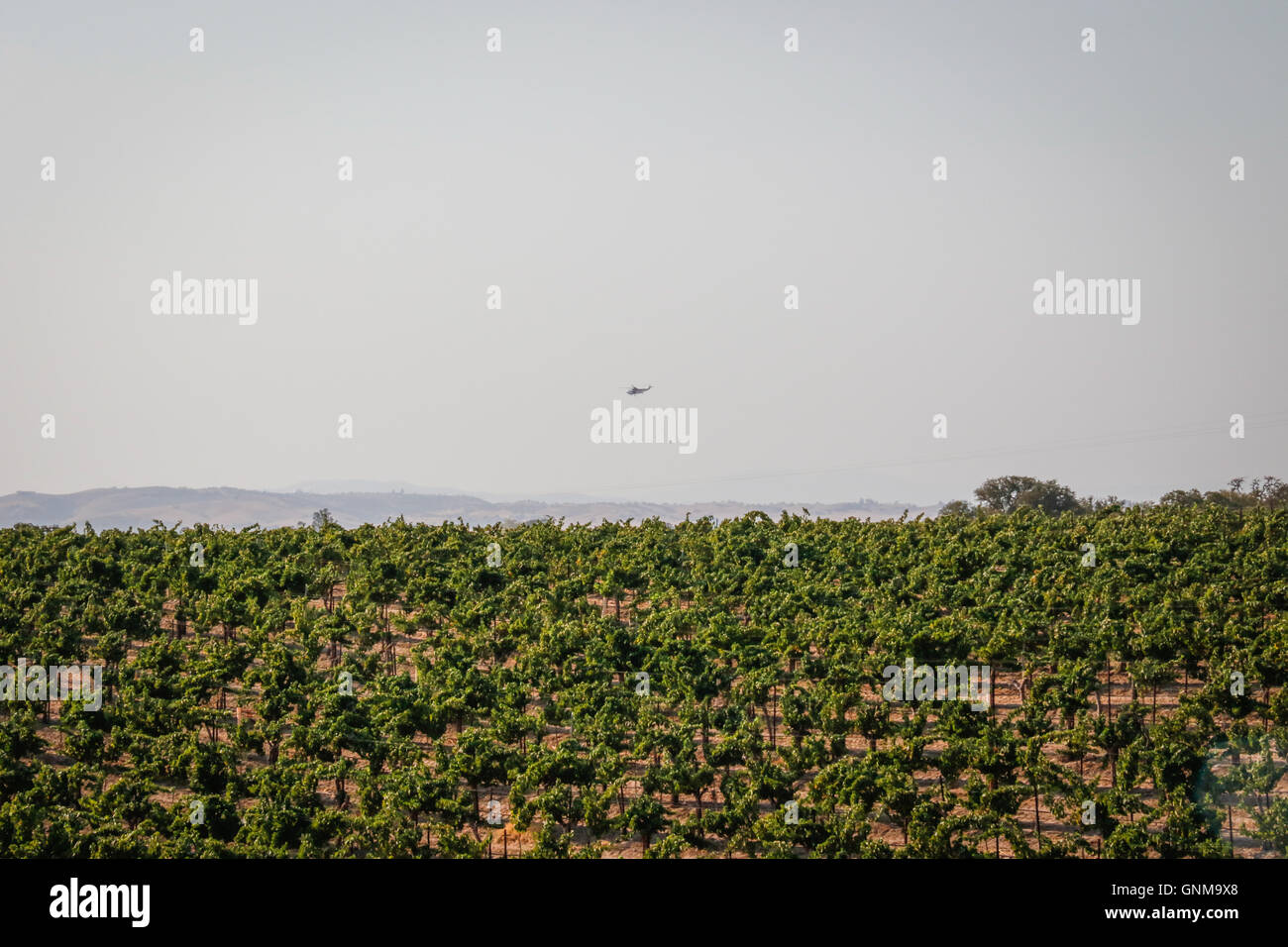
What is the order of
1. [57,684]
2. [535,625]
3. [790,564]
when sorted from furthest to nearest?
[790,564]
[535,625]
[57,684]

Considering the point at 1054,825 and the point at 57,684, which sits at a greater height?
the point at 57,684

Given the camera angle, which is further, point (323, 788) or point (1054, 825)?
point (323, 788)

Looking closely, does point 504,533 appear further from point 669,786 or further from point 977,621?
point 669,786
